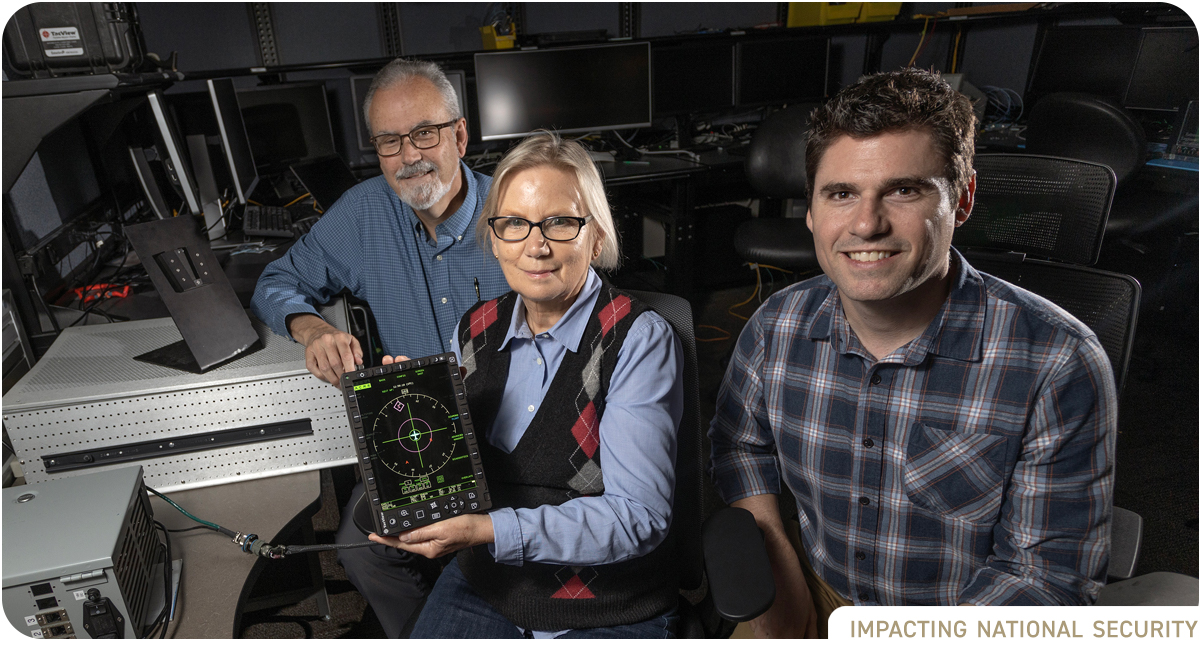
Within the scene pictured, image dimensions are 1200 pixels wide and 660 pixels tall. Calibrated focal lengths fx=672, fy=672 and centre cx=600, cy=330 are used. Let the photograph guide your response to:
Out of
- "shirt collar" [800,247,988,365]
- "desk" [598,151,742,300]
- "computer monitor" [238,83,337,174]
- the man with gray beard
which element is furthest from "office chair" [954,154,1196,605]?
"computer monitor" [238,83,337,174]

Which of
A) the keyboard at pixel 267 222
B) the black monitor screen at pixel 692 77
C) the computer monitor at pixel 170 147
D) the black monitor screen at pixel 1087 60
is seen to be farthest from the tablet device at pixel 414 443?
the black monitor screen at pixel 1087 60

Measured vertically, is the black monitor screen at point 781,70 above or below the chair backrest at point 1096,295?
above

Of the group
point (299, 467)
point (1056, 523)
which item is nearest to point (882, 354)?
point (1056, 523)

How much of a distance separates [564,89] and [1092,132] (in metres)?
2.07

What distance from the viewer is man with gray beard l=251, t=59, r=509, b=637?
4.80ft

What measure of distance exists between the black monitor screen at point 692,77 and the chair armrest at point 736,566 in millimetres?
2689

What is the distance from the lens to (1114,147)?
2.35 meters

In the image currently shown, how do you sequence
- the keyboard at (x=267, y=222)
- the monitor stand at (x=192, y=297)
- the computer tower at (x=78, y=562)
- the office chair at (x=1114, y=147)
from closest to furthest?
the computer tower at (x=78, y=562) < the monitor stand at (x=192, y=297) < the keyboard at (x=267, y=222) < the office chair at (x=1114, y=147)

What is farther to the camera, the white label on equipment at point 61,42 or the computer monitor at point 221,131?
the computer monitor at point 221,131

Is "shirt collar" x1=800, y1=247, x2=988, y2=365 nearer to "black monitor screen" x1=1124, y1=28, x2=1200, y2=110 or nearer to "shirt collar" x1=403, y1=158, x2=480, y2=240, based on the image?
"shirt collar" x1=403, y1=158, x2=480, y2=240

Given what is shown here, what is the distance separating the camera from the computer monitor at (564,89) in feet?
9.73

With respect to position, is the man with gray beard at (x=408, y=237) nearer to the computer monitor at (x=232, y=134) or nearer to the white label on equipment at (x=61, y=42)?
the white label on equipment at (x=61, y=42)

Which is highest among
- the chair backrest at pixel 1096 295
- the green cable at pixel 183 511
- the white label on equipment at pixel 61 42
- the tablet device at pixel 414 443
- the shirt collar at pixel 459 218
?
the white label on equipment at pixel 61 42

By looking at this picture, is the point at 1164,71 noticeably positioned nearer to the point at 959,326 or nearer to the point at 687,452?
the point at 959,326
